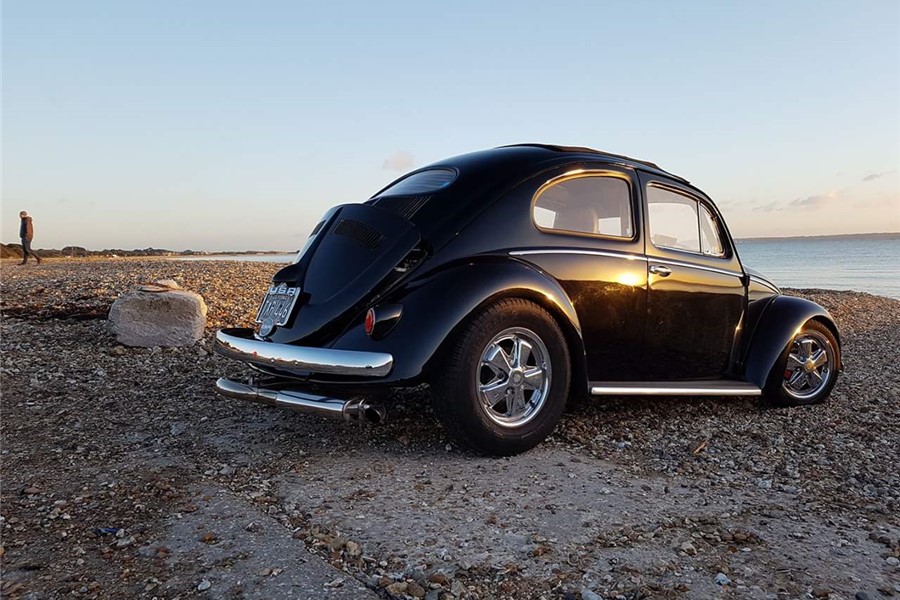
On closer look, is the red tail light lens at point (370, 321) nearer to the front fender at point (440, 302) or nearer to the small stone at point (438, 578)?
the front fender at point (440, 302)

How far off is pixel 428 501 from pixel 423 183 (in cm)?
208

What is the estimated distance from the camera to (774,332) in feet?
16.0

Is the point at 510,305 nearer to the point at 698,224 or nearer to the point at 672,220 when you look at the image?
the point at 672,220

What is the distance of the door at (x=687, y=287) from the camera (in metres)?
4.29

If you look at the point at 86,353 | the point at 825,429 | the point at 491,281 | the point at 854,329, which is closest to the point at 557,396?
the point at 491,281

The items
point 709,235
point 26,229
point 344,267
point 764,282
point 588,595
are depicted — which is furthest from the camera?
point 26,229

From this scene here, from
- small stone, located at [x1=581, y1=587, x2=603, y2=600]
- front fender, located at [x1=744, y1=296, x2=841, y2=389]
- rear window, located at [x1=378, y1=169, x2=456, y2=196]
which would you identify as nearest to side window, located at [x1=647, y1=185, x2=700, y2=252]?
front fender, located at [x1=744, y1=296, x2=841, y2=389]

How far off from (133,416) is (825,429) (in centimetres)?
476

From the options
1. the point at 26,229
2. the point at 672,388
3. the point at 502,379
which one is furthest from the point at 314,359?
the point at 26,229

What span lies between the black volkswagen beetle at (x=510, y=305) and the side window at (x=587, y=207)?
11 mm

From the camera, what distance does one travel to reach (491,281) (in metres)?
3.35

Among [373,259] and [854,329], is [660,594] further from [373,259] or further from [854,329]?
[854,329]

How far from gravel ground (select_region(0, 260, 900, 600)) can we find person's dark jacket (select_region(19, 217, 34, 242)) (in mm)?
16873

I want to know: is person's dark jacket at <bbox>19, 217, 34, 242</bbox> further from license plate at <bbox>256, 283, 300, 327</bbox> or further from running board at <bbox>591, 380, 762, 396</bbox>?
running board at <bbox>591, 380, 762, 396</bbox>
